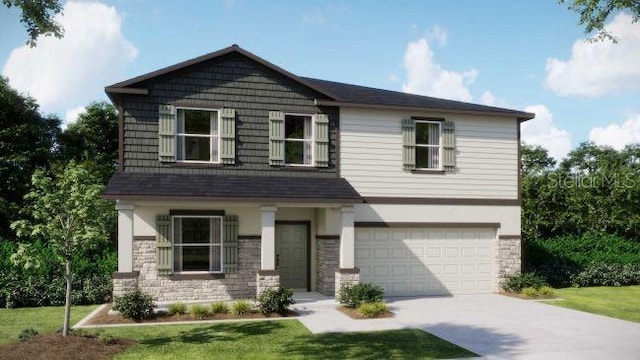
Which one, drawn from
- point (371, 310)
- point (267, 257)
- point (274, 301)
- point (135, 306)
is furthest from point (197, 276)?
point (371, 310)

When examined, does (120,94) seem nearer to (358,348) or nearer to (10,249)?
(10,249)

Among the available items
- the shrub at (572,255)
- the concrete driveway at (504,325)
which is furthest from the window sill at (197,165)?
the shrub at (572,255)

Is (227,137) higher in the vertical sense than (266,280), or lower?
higher

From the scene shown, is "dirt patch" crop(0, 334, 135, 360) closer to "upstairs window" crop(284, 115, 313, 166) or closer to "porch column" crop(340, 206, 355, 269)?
"porch column" crop(340, 206, 355, 269)

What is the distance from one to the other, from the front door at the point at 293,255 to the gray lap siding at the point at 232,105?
78.2 inches

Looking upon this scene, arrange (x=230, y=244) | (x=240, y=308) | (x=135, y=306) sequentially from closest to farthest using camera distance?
(x=135, y=306), (x=240, y=308), (x=230, y=244)

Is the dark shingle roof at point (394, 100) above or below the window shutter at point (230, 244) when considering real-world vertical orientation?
above

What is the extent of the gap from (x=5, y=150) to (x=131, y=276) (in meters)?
18.3

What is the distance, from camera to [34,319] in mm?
13703

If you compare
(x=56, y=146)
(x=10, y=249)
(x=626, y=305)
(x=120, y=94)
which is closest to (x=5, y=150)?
(x=56, y=146)

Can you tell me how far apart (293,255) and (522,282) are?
25.4 ft

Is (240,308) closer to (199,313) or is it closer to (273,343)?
(199,313)

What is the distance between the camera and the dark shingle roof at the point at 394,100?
58.4 ft

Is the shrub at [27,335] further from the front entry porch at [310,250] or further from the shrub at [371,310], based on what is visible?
the shrub at [371,310]
